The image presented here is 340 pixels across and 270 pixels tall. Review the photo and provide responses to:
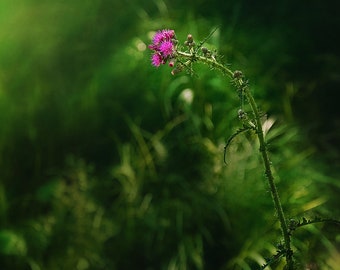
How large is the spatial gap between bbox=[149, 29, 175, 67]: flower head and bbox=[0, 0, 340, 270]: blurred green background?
1.05 metres

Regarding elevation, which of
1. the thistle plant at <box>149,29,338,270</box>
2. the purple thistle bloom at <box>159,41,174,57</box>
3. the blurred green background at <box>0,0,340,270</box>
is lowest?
the thistle plant at <box>149,29,338,270</box>

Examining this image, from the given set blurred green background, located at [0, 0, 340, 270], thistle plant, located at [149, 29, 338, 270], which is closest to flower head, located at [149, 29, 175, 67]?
thistle plant, located at [149, 29, 338, 270]

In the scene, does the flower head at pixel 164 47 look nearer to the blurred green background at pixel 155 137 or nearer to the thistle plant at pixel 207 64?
the thistle plant at pixel 207 64

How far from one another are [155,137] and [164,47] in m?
1.42

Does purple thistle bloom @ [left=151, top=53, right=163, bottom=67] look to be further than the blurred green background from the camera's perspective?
No

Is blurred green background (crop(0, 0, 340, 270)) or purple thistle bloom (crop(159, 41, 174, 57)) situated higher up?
blurred green background (crop(0, 0, 340, 270))

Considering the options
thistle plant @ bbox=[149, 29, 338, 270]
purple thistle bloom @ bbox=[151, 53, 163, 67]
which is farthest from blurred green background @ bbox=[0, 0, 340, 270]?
purple thistle bloom @ bbox=[151, 53, 163, 67]

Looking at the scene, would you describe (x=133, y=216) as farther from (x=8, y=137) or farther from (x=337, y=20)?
(x=337, y=20)

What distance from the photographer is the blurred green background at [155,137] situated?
96.3 inches

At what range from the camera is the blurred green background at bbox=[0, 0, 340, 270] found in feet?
8.03

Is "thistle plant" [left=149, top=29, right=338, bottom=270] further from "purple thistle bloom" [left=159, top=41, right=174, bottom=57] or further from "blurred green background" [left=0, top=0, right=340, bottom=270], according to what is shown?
"blurred green background" [left=0, top=0, right=340, bottom=270]

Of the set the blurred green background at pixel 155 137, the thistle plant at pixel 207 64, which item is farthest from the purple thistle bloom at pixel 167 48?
the blurred green background at pixel 155 137

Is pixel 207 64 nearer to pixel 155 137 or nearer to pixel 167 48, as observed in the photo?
pixel 167 48

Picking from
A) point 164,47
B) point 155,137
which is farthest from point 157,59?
point 155,137
